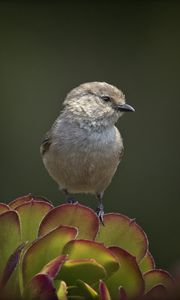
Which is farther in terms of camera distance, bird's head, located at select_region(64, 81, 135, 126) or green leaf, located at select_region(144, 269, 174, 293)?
bird's head, located at select_region(64, 81, 135, 126)

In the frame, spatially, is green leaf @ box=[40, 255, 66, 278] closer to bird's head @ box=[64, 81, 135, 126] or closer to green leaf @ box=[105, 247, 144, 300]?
green leaf @ box=[105, 247, 144, 300]

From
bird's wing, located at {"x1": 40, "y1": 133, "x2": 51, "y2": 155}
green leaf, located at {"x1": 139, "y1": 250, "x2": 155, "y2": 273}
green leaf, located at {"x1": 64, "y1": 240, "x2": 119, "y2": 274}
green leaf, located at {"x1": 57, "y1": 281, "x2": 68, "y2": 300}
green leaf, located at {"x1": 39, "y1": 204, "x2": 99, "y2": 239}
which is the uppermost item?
green leaf, located at {"x1": 39, "y1": 204, "x2": 99, "y2": 239}

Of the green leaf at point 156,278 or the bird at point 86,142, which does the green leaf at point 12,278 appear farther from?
the bird at point 86,142

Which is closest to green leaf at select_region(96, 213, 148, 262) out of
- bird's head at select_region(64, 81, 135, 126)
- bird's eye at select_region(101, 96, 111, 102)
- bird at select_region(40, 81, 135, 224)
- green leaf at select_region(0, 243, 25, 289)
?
green leaf at select_region(0, 243, 25, 289)

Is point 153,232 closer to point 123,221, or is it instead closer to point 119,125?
point 119,125

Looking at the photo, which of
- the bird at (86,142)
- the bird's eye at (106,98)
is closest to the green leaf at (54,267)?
the bird at (86,142)

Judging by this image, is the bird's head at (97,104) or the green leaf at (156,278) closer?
the green leaf at (156,278)

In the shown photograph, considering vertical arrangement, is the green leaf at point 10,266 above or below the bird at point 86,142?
above

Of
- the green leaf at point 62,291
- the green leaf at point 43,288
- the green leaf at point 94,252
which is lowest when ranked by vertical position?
the green leaf at point 62,291
